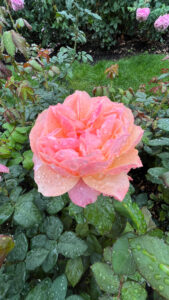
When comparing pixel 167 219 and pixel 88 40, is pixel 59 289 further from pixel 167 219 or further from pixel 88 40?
pixel 88 40

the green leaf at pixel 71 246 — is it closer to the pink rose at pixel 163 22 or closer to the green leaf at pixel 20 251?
the green leaf at pixel 20 251

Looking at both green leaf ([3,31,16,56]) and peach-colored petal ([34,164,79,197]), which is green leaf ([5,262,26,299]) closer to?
peach-colored petal ([34,164,79,197])

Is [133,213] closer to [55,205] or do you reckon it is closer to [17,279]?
[55,205]

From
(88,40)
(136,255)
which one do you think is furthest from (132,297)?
(88,40)

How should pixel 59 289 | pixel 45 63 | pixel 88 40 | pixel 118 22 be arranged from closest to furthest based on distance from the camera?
pixel 59 289 < pixel 45 63 < pixel 118 22 < pixel 88 40

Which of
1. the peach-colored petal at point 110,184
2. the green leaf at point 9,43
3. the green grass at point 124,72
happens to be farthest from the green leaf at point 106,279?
the green grass at point 124,72

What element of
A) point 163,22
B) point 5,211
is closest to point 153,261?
point 5,211
